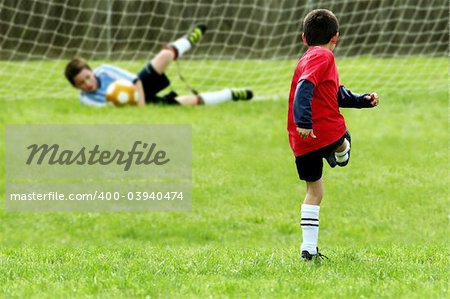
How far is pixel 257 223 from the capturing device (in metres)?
7.59

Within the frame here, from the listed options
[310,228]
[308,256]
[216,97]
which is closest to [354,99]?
[310,228]

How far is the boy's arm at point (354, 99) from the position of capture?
4738mm

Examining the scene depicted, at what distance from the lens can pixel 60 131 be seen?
Answer: 9562 millimetres

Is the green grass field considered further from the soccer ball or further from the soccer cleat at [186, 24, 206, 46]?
the soccer cleat at [186, 24, 206, 46]

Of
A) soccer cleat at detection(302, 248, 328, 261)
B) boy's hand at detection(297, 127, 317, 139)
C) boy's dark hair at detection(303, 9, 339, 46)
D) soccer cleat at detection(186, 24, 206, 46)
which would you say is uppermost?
boy's dark hair at detection(303, 9, 339, 46)

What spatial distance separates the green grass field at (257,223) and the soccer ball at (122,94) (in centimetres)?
27

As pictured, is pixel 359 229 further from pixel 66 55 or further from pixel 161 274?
pixel 66 55

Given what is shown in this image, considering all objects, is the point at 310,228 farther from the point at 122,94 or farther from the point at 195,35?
the point at 195,35

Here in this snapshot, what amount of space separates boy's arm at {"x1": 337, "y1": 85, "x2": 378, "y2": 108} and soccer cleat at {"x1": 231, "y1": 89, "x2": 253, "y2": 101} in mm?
6413

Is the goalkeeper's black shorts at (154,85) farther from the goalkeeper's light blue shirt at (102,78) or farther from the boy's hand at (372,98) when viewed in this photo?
the boy's hand at (372,98)

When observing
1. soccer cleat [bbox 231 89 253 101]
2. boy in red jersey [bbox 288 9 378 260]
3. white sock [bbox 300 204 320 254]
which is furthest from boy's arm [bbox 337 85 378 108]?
soccer cleat [bbox 231 89 253 101]

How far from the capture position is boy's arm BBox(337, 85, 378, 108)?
474 centimetres

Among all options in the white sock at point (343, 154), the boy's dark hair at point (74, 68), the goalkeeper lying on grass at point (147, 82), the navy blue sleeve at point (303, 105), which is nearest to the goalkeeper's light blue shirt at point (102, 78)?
the goalkeeper lying on grass at point (147, 82)

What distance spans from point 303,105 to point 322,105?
23 cm
